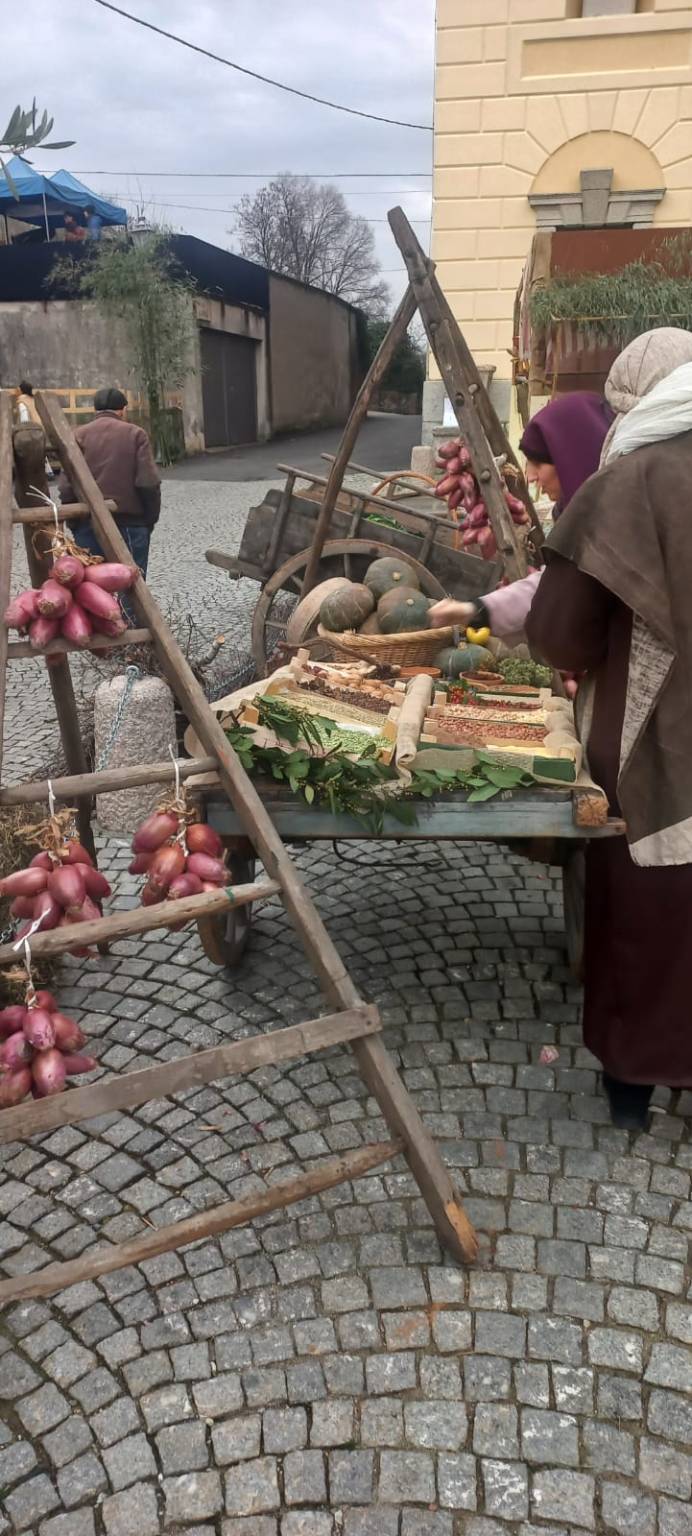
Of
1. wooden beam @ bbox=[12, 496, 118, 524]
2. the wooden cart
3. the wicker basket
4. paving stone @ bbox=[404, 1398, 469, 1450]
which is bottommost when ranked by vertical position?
paving stone @ bbox=[404, 1398, 469, 1450]

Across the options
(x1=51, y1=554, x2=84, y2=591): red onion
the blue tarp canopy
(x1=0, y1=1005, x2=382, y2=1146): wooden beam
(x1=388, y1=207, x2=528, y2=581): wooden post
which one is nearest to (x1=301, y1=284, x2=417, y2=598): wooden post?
(x1=388, y1=207, x2=528, y2=581): wooden post

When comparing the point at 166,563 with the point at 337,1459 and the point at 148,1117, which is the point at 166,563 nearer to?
the point at 148,1117

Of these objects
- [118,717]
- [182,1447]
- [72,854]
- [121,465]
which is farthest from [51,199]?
[182,1447]

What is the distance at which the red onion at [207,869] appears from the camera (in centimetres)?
225

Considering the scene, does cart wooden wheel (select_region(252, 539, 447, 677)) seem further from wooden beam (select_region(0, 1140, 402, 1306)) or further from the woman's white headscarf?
wooden beam (select_region(0, 1140, 402, 1306))

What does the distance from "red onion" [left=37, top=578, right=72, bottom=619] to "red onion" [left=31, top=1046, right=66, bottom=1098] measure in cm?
95

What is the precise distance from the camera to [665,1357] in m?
2.06

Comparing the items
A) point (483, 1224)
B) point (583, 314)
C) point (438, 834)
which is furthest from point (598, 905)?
point (583, 314)

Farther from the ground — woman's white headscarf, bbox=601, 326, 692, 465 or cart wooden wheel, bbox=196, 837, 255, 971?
woman's white headscarf, bbox=601, 326, 692, 465

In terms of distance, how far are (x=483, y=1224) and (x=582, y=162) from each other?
33.6ft

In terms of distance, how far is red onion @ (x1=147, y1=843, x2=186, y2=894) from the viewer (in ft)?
7.31

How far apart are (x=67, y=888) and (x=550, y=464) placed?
1.93 metres

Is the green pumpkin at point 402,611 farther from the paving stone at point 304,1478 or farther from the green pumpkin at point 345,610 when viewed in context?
the paving stone at point 304,1478

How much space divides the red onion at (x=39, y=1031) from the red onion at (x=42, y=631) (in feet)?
2.71
